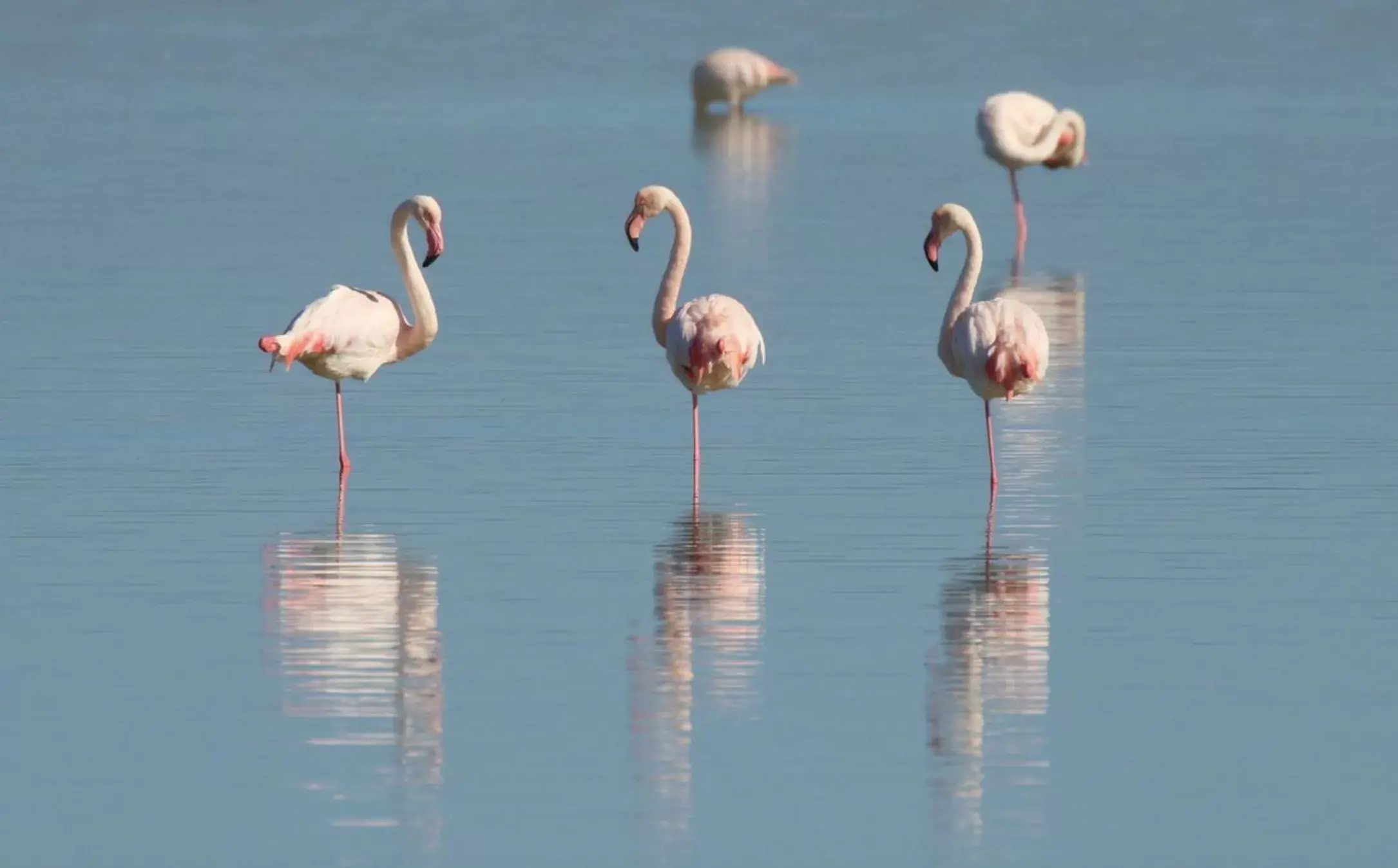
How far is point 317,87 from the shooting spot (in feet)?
135

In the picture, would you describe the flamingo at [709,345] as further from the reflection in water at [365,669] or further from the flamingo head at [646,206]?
the reflection in water at [365,669]

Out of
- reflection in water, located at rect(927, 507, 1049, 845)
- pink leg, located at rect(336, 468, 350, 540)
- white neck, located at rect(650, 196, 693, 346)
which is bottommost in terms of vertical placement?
reflection in water, located at rect(927, 507, 1049, 845)

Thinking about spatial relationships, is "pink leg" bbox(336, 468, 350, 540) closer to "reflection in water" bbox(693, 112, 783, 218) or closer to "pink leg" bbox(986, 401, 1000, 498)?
"pink leg" bbox(986, 401, 1000, 498)

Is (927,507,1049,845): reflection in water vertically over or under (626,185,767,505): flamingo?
under

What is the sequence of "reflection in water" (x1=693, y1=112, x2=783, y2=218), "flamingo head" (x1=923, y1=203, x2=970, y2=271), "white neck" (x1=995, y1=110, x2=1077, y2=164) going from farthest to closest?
1. "reflection in water" (x1=693, y1=112, x2=783, y2=218)
2. "white neck" (x1=995, y1=110, x2=1077, y2=164)
3. "flamingo head" (x1=923, y1=203, x2=970, y2=271)

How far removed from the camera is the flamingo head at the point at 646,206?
11.4m

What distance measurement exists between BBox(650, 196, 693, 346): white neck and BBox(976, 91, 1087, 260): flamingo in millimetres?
10137

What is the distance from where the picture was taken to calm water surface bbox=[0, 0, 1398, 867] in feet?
20.3

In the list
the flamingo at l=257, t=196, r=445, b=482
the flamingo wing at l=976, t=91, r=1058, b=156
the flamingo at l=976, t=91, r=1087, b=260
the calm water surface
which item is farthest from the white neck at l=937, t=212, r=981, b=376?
the flamingo wing at l=976, t=91, r=1058, b=156

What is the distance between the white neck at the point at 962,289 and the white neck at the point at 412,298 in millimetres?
2088

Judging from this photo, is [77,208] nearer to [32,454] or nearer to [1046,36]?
[32,454]

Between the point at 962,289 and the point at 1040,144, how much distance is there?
39.9 feet

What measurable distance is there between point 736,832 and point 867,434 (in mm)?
5316

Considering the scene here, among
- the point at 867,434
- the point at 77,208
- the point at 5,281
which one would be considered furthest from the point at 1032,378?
the point at 77,208
